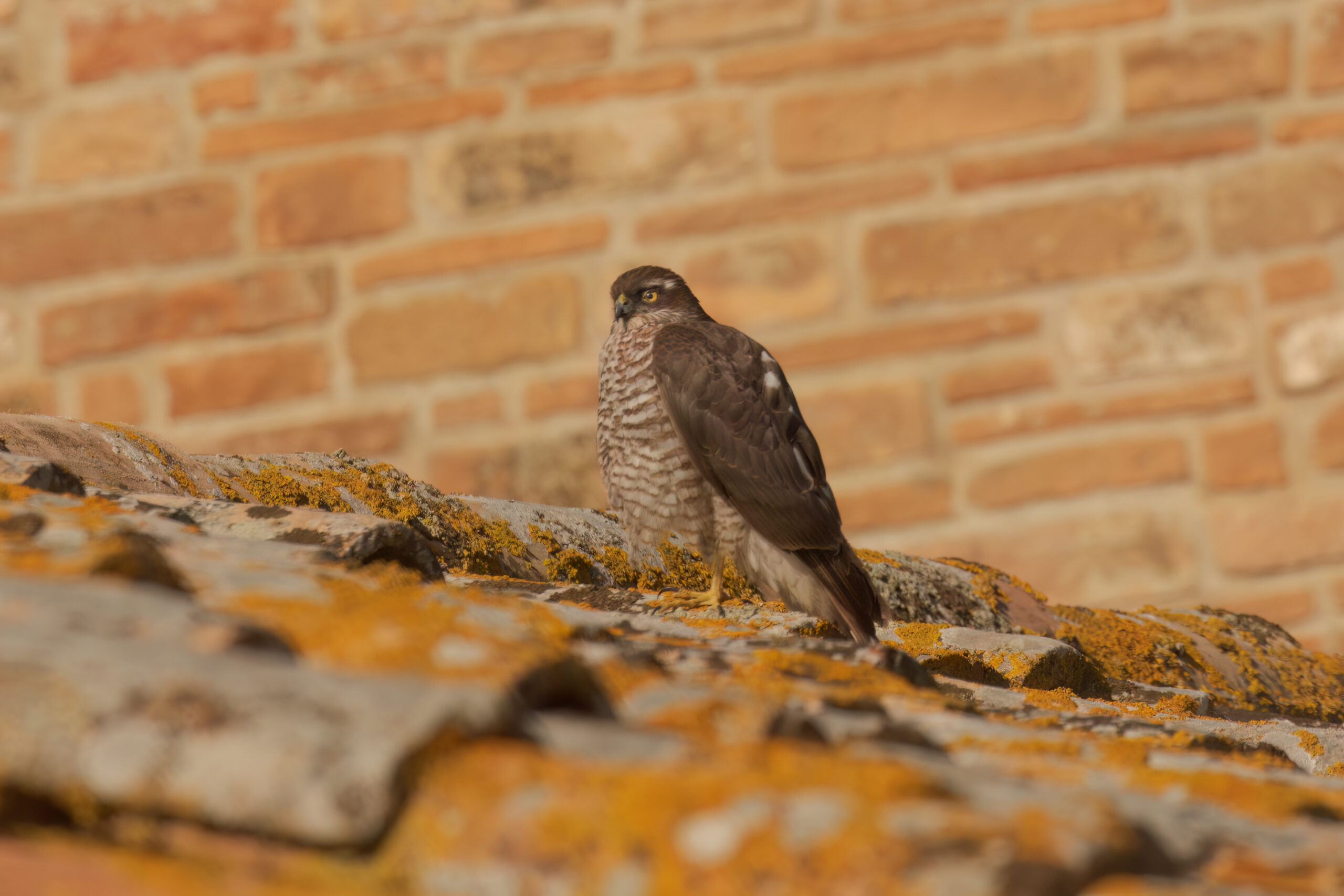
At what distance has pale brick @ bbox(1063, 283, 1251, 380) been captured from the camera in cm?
488

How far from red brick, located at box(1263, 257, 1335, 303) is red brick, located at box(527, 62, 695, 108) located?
264 cm

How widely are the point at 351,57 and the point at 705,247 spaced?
5.97 ft

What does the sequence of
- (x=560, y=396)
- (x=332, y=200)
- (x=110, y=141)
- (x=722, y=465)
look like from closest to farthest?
(x=722, y=465), (x=560, y=396), (x=332, y=200), (x=110, y=141)

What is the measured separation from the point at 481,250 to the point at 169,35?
177cm

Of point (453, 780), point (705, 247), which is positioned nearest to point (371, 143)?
point (705, 247)

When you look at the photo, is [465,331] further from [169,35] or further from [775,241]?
[169,35]

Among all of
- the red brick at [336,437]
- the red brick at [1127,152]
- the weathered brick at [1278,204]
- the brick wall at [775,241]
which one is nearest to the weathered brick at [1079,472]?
the brick wall at [775,241]

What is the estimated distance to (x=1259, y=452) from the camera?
4.84 meters

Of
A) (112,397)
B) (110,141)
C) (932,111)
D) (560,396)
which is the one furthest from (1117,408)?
(110,141)

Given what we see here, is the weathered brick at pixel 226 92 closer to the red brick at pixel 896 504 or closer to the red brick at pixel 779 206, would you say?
the red brick at pixel 779 206

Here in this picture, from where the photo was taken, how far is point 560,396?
199 inches

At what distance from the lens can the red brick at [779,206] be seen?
504cm

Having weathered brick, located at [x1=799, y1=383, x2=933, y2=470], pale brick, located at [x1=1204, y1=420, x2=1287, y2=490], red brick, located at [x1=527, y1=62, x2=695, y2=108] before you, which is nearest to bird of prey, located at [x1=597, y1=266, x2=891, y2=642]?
weathered brick, located at [x1=799, y1=383, x2=933, y2=470]

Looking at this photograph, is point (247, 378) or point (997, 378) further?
point (247, 378)
